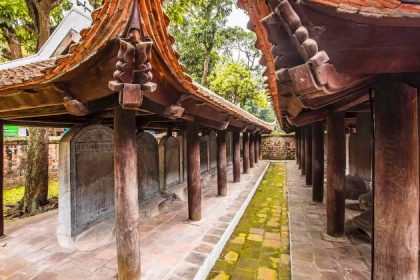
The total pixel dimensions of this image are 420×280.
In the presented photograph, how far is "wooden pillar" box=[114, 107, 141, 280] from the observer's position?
3.08 m

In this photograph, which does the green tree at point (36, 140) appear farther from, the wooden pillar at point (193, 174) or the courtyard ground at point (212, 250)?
the wooden pillar at point (193, 174)

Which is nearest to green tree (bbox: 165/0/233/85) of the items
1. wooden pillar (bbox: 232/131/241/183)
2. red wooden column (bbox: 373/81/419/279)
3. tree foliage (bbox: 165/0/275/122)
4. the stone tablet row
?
tree foliage (bbox: 165/0/275/122)

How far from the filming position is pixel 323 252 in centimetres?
407

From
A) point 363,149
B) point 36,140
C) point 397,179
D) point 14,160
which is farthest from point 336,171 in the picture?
point 14,160

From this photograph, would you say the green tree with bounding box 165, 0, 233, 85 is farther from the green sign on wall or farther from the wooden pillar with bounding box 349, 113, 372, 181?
the wooden pillar with bounding box 349, 113, 372, 181

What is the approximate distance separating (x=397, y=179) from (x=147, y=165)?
18.0 feet

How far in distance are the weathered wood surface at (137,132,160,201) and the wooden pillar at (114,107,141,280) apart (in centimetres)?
296

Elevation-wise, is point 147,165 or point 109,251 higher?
point 147,165

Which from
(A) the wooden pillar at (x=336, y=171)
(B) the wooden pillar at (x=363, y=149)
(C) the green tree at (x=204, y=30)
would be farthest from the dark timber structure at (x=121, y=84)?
(C) the green tree at (x=204, y=30)

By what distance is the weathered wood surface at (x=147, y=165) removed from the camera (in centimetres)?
611

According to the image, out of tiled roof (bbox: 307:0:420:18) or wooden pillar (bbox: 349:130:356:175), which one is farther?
wooden pillar (bbox: 349:130:356:175)

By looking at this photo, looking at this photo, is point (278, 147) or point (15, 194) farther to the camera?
point (278, 147)

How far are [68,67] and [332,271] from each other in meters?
4.32

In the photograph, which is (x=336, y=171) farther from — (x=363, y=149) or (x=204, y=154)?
(x=204, y=154)
